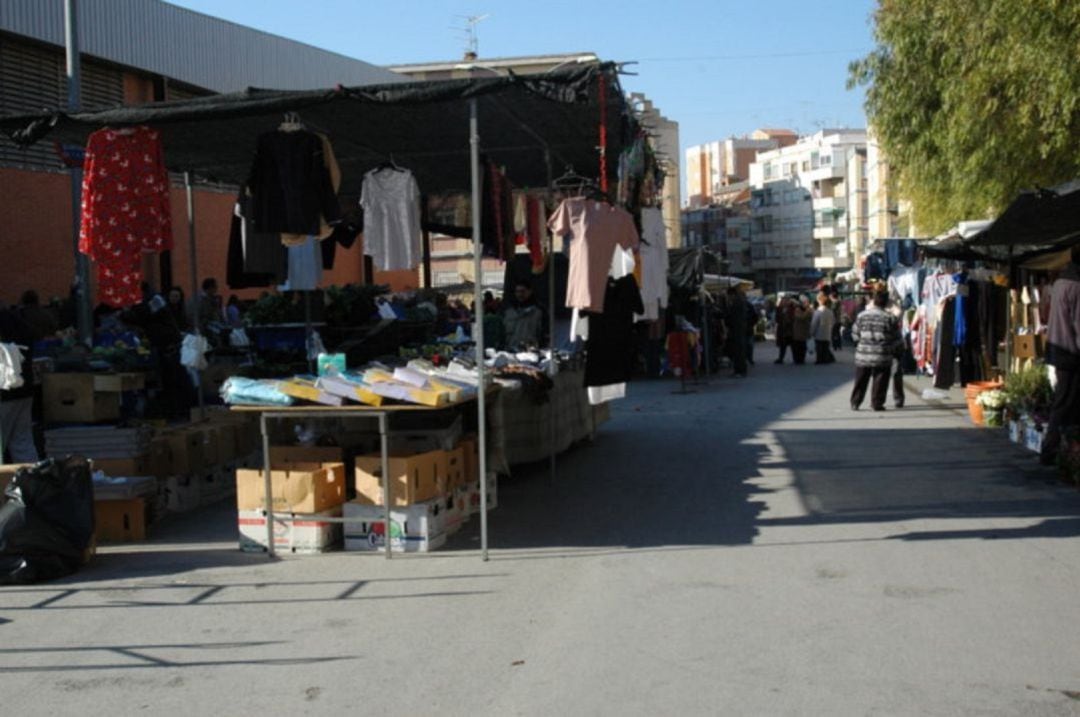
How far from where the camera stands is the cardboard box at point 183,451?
10.5 metres

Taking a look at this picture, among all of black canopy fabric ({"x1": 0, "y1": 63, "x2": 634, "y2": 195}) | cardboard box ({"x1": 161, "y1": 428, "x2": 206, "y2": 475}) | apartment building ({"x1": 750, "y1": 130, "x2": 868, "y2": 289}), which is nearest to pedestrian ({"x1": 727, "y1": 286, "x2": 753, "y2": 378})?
black canopy fabric ({"x1": 0, "y1": 63, "x2": 634, "y2": 195})

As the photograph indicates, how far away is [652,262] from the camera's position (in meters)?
12.4

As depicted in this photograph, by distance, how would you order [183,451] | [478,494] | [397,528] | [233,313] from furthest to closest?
[233,313], [183,451], [478,494], [397,528]

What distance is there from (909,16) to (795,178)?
Answer: 321 ft

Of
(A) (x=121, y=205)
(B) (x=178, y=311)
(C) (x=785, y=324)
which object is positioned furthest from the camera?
(C) (x=785, y=324)

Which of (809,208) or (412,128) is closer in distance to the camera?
(412,128)

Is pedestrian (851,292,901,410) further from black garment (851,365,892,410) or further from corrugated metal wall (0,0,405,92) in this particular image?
corrugated metal wall (0,0,405,92)

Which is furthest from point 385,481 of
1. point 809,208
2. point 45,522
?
point 809,208

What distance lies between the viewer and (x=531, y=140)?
1181 cm

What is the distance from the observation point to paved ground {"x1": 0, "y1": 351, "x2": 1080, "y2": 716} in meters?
5.39

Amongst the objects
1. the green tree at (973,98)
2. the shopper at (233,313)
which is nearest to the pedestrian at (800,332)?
the green tree at (973,98)

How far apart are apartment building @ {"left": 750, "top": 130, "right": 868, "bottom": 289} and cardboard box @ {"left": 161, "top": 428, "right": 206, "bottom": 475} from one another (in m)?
91.4

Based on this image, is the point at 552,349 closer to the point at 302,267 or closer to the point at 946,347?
the point at 302,267

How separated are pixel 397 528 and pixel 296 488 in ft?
2.64
